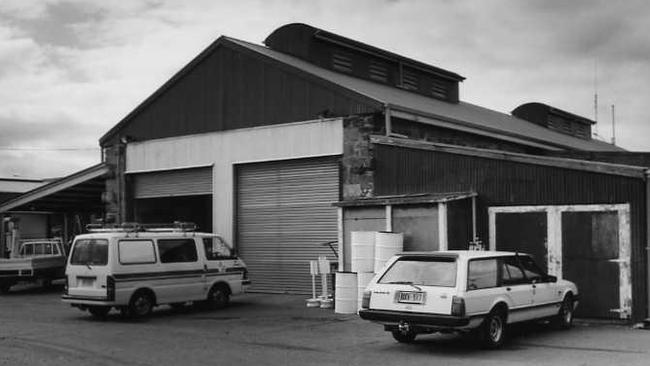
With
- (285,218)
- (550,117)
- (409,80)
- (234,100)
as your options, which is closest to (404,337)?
(285,218)

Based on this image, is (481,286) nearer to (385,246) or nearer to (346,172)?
(385,246)

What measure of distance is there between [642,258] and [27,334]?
11.5m

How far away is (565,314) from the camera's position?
14148mm

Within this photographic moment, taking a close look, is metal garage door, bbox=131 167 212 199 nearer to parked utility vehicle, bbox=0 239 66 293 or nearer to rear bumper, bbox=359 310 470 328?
parked utility vehicle, bbox=0 239 66 293

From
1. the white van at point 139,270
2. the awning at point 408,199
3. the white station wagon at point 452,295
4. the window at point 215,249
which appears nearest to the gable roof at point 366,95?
the awning at point 408,199

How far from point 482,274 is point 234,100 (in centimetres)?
1276

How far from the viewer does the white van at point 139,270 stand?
16.2 meters

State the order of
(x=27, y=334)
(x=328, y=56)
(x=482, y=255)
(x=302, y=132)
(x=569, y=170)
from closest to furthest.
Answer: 1. (x=482, y=255)
2. (x=27, y=334)
3. (x=569, y=170)
4. (x=302, y=132)
5. (x=328, y=56)

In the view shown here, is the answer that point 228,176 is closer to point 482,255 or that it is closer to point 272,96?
point 272,96

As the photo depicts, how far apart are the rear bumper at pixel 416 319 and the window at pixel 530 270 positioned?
7.52ft

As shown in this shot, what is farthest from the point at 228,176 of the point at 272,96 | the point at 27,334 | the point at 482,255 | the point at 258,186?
the point at 482,255

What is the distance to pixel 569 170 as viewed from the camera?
51.6ft

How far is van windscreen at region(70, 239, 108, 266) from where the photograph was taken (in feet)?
53.7

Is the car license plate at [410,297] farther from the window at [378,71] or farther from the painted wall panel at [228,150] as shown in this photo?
the window at [378,71]
